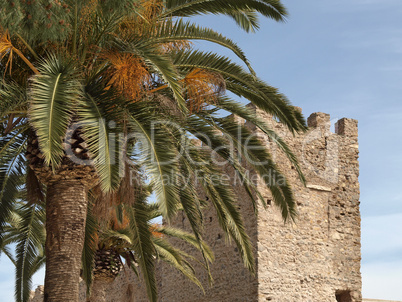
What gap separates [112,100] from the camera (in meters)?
8.04

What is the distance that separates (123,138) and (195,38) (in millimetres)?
1766

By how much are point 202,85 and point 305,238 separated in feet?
24.8

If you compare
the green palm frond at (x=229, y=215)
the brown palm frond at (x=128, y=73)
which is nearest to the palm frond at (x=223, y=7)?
the brown palm frond at (x=128, y=73)

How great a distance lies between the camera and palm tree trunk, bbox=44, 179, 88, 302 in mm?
8000

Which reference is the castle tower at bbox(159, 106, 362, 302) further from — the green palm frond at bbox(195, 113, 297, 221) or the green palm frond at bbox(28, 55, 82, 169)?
the green palm frond at bbox(28, 55, 82, 169)

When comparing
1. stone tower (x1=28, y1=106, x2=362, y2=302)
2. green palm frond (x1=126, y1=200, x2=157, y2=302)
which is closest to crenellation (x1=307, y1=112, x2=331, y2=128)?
stone tower (x1=28, y1=106, x2=362, y2=302)

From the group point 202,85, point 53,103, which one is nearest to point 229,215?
point 202,85

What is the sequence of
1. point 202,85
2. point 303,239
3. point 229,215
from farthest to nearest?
1. point 303,239
2. point 229,215
3. point 202,85

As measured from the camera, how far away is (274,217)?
1484 centimetres

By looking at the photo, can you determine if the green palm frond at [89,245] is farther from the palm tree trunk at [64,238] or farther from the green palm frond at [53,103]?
the green palm frond at [53,103]

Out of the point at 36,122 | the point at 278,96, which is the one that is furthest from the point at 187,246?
the point at 36,122

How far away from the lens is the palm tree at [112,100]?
742 cm

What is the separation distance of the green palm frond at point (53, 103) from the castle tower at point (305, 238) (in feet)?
25.2

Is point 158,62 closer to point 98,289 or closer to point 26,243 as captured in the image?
point 26,243
